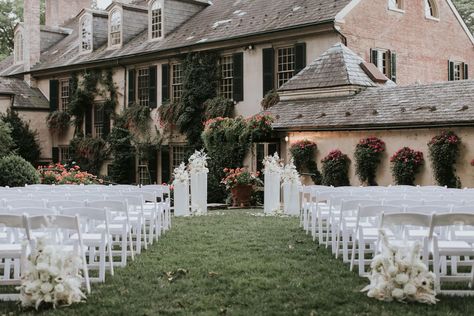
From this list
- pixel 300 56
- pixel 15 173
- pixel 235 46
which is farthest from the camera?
pixel 235 46

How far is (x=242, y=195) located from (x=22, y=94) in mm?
17561

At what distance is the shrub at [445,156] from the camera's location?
17.6 meters

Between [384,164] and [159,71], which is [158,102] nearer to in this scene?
[159,71]

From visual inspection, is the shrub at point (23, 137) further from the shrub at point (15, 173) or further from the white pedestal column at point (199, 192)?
the white pedestal column at point (199, 192)

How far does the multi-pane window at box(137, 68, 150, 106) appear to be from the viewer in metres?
29.3

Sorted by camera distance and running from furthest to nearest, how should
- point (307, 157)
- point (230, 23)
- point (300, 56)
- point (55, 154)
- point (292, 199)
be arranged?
point (55, 154)
point (230, 23)
point (300, 56)
point (307, 157)
point (292, 199)

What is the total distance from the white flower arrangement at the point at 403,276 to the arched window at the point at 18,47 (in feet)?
109

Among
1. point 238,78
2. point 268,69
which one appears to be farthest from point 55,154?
point 268,69

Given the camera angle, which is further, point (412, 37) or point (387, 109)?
point (412, 37)

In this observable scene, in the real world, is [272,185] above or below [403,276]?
above

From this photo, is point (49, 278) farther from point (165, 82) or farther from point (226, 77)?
point (165, 82)

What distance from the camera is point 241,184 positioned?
64.4ft

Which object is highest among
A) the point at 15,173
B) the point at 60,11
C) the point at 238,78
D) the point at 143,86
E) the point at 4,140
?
the point at 60,11

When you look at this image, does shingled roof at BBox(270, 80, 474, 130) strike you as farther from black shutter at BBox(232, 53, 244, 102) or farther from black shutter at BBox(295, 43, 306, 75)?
black shutter at BBox(232, 53, 244, 102)
